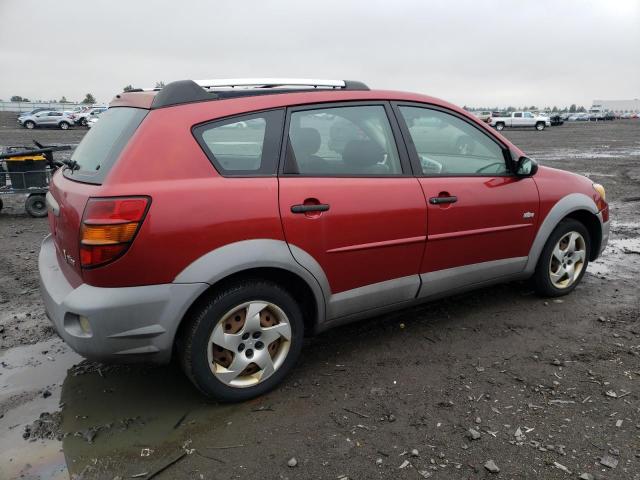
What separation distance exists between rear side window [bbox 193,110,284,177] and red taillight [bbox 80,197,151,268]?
0.50 metres

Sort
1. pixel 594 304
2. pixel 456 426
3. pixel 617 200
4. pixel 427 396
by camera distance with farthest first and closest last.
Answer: pixel 617 200, pixel 594 304, pixel 427 396, pixel 456 426

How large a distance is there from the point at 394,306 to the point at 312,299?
67 cm

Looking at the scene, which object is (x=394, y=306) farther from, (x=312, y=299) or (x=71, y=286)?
(x=71, y=286)

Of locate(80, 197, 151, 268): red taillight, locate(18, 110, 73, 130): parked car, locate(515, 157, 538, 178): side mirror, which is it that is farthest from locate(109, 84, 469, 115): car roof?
locate(18, 110, 73, 130): parked car

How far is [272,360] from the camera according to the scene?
10.3 ft

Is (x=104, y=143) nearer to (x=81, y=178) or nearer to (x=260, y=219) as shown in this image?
(x=81, y=178)

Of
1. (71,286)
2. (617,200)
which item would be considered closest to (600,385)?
(71,286)

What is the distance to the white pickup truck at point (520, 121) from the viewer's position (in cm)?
4606

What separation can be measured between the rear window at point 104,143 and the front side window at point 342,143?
0.89 m

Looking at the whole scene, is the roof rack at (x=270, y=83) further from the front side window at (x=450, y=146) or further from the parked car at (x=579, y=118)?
the parked car at (x=579, y=118)

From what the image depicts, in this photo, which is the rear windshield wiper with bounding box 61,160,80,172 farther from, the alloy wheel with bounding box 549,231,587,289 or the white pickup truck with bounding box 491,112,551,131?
the white pickup truck with bounding box 491,112,551,131

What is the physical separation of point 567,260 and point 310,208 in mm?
2702

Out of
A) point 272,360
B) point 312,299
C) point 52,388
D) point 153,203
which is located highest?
point 153,203

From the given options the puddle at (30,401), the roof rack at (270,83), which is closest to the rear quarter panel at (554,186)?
the roof rack at (270,83)
